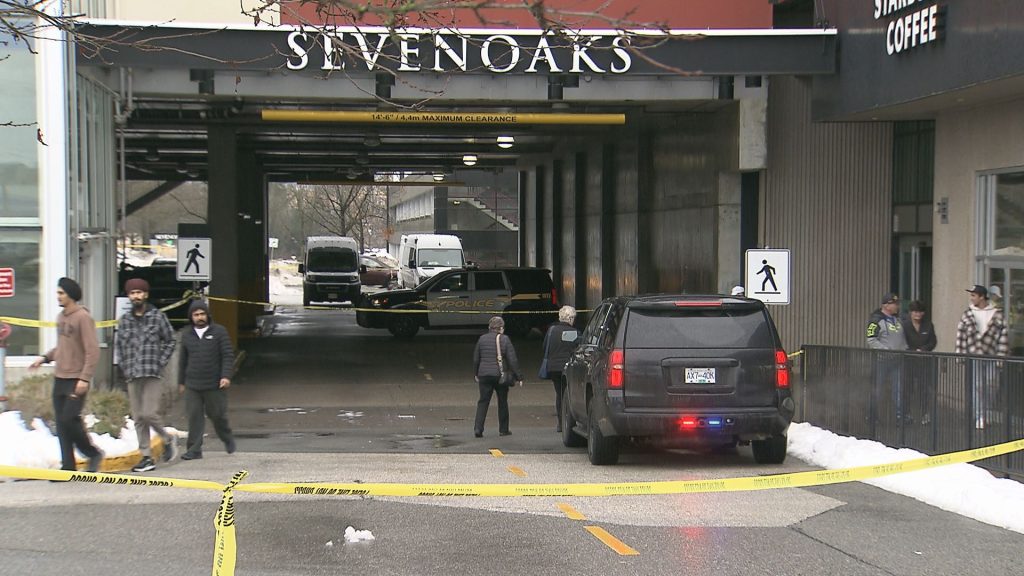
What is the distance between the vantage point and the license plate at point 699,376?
10914mm

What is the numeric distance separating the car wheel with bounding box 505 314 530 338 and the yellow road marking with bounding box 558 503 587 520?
71.3 ft

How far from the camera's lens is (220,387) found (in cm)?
1184

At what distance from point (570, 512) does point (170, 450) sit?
16.3 feet

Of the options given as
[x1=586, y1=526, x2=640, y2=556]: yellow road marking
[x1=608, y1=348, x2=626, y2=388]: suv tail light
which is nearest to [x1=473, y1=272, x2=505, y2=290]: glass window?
[x1=608, y1=348, x2=626, y2=388]: suv tail light

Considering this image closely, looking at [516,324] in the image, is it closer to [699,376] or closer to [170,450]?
[170,450]

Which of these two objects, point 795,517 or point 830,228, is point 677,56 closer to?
point 830,228

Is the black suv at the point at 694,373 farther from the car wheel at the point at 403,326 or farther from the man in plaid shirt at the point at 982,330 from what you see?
the car wheel at the point at 403,326

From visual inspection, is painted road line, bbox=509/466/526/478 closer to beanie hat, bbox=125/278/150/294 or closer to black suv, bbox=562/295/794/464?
black suv, bbox=562/295/794/464

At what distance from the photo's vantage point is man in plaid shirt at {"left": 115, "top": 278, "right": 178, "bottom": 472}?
1103cm

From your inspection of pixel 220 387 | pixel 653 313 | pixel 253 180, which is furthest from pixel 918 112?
pixel 253 180

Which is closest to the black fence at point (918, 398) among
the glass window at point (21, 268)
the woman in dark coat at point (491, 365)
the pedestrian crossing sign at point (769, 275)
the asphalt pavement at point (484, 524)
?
the asphalt pavement at point (484, 524)

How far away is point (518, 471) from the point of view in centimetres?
1125

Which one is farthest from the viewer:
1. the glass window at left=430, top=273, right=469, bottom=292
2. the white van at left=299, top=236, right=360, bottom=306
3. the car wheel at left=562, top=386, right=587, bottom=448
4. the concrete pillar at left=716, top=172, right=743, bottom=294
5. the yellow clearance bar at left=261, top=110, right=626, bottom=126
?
the white van at left=299, top=236, right=360, bottom=306

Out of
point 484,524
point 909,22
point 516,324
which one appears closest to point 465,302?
point 516,324
